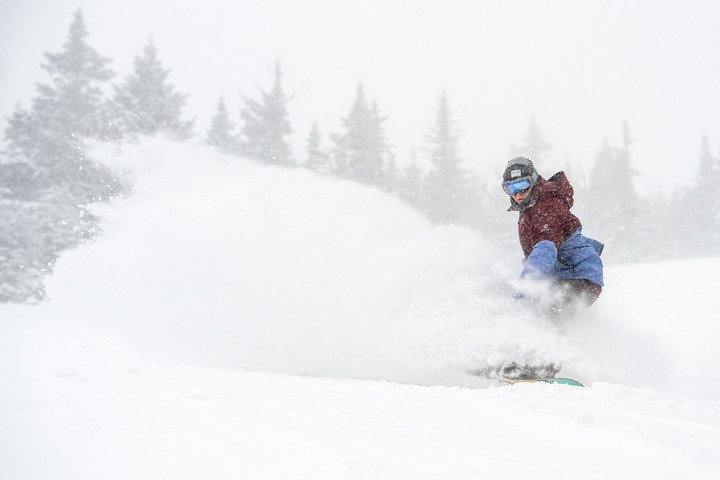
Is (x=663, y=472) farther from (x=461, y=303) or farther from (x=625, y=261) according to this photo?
(x=625, y=261)

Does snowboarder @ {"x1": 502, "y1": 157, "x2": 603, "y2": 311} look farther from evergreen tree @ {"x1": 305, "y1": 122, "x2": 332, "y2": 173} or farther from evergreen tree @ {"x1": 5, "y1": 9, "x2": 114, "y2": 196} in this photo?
evergreen tree @ {"x1": 305, "y1": 122, "x2": 332, "y2": 173}

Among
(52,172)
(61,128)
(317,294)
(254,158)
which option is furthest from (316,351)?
(254,158)

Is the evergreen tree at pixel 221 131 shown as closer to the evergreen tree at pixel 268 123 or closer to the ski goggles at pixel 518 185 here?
the evergreen tree at pixel 268 123

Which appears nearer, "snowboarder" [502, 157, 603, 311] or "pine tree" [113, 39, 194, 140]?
"snowboarder" [502, 157, 603, 311]

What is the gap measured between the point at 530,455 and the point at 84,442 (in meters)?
1.89

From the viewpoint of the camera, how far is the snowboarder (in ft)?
16.3

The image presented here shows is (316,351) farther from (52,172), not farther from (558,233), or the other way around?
(52,172)

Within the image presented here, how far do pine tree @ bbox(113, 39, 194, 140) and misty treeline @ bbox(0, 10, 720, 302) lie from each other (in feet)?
0.13

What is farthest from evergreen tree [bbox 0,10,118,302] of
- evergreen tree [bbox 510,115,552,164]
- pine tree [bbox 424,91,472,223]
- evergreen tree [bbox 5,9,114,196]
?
evergreen tree [bbox 510,115,552,164]

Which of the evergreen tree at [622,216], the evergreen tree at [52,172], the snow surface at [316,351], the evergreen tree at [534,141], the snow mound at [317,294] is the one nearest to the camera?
the snow surface at [316,351]

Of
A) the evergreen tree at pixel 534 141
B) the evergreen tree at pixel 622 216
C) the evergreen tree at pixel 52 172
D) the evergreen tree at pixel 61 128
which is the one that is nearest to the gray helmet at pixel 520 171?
the evergreen tree at pixel 52 172

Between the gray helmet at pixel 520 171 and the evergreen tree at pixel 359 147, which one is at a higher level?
the evergreen tree at pixel 359 147

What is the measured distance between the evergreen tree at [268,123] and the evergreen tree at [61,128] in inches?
344

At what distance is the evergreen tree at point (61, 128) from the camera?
16.1 meters
